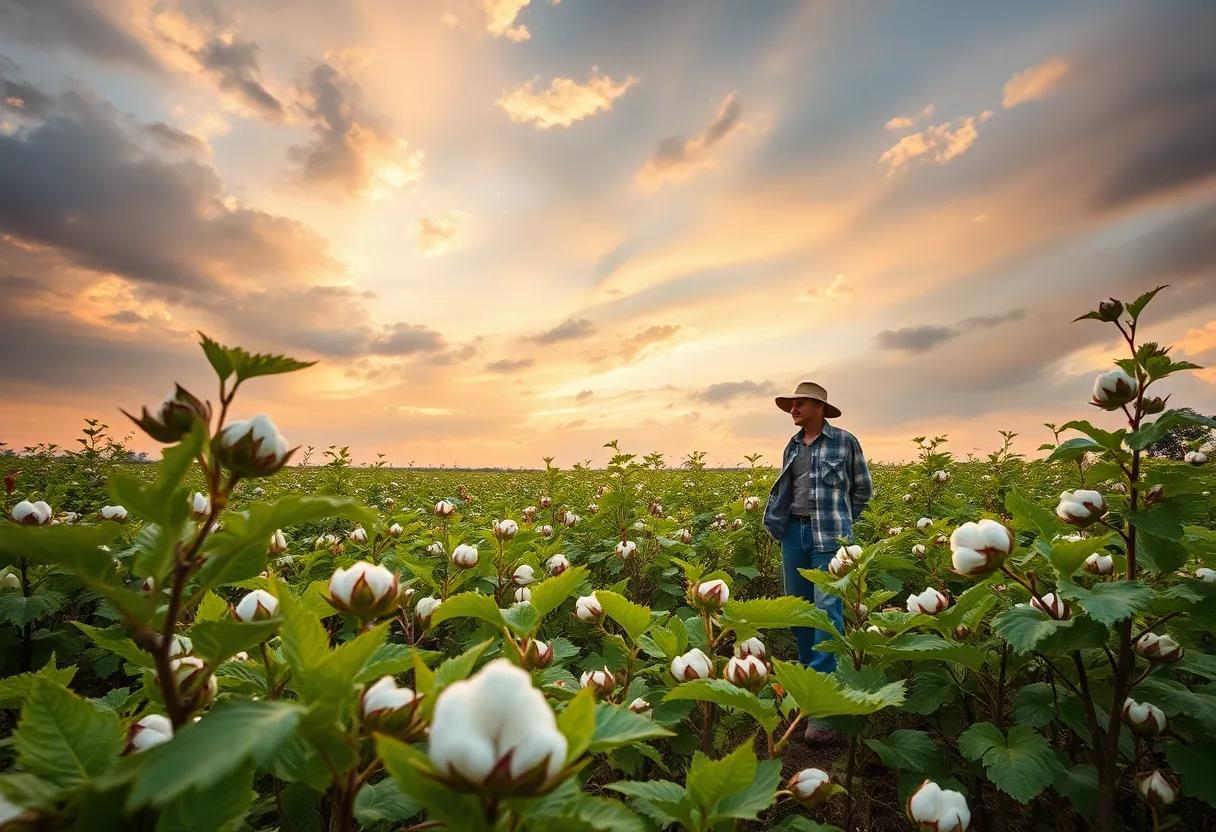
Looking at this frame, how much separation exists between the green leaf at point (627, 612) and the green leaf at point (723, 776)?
0.67 metres

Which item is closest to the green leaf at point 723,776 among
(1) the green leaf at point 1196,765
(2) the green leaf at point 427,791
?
(2) the green leaf at point 427,791

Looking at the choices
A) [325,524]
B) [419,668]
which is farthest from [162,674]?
[325,524]

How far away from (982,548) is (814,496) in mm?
2927

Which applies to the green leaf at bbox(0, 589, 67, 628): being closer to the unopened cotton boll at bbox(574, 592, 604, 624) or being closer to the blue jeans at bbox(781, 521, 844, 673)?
the unopened cotton boll at bbox(574, 592, 604, 624)

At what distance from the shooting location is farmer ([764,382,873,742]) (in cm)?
440

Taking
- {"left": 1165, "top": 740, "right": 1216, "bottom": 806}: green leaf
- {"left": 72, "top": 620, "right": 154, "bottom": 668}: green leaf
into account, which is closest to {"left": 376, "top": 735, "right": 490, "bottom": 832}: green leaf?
{"left": 72, "top": 620, "right": 154, "bottom": 668}: green leaf

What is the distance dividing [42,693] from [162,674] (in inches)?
8.8

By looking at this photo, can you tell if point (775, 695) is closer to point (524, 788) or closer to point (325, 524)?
point (524, 788)

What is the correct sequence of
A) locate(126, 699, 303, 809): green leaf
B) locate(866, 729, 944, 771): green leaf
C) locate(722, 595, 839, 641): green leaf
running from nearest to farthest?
1. locate(126, 699, 303, 809): green leaf
2. locate(722, 595, 839, 641): green leaf
3. locate(866, 729, 944, 771): green leaf

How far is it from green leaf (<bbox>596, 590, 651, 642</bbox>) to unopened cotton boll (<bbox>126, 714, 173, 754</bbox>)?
103 centimetres

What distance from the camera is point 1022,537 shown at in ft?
17.0

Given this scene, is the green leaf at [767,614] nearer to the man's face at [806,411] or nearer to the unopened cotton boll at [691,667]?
the unopened cotton boll at [691,667]

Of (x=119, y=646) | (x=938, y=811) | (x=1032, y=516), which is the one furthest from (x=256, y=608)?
(x=1032, y=516)

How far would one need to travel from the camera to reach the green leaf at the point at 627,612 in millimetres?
1705
